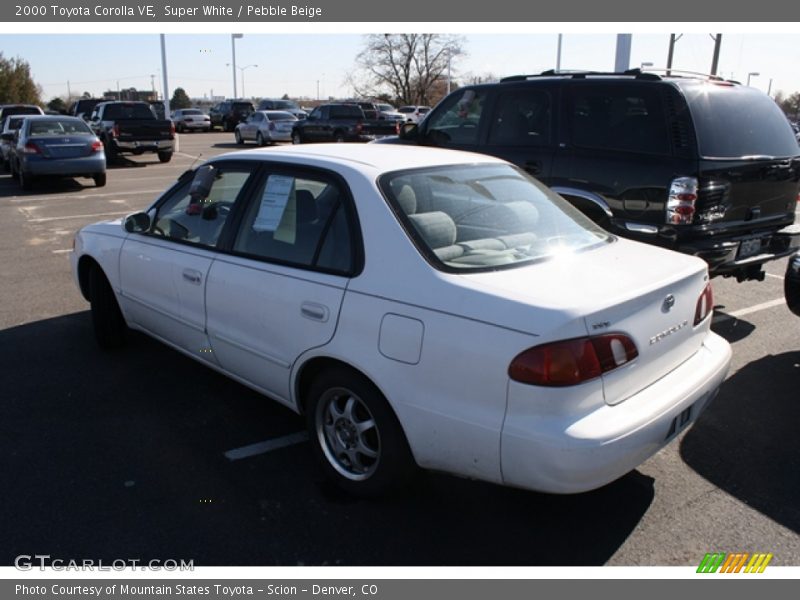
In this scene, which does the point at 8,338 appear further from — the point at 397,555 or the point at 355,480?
the point at 397,555

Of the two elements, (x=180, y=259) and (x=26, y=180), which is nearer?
(x=180, y=259)

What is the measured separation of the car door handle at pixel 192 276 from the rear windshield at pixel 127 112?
18608 millimetres

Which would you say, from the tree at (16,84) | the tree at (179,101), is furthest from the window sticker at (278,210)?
the tree at (179,101)

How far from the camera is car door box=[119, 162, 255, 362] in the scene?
4.06 meters

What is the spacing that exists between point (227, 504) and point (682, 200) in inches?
156

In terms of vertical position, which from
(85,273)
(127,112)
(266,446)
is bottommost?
(266,446)

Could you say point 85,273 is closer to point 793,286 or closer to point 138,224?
point 138,224

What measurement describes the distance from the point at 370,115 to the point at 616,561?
27.3 meters

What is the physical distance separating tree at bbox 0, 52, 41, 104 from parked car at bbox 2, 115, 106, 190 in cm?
4384

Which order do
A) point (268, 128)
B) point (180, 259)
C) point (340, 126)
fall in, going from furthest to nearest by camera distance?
point (268, 128) < point (340, 126) < point (180, 259)

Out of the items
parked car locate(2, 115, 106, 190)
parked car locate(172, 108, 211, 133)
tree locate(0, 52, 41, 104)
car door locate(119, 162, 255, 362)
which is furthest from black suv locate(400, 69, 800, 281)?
tree locate(0, 52, 41, 104)

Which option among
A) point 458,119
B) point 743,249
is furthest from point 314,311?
point 458,119

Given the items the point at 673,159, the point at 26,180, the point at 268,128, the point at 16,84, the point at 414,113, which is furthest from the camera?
the point at 16,84

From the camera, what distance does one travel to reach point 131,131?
20109 millimetres
